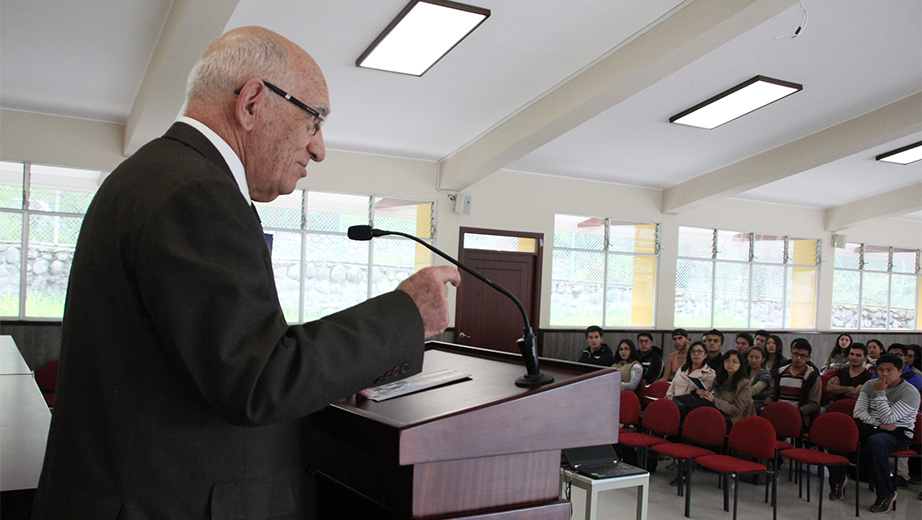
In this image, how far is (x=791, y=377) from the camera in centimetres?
610

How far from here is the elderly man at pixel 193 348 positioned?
0.77 m

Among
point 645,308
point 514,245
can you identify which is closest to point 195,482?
point 514,245

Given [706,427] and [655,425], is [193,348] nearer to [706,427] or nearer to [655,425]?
[706,427]

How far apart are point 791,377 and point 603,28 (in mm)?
3584

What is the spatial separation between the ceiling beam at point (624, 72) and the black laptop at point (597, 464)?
9.81ft

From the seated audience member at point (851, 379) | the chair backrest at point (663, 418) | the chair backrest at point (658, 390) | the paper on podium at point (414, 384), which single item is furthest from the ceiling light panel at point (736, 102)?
the paper on podium at point (414, 384)

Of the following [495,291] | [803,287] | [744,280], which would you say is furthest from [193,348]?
[803,287]

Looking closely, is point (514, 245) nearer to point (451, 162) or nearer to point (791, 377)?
point (451, 162)

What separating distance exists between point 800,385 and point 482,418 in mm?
5866

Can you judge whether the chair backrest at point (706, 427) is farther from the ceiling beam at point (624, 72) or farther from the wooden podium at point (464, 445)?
the wooden podium at point (464, 445)

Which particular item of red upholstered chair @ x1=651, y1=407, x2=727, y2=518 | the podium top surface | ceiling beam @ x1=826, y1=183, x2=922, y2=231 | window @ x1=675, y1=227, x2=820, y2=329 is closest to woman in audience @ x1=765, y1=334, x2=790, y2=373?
red upholstered chair @ x1=651, y1=407, x2=727, y2=518

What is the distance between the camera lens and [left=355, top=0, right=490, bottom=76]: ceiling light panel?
4.83 meters

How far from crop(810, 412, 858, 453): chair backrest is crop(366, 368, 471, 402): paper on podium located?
4678 millimetres

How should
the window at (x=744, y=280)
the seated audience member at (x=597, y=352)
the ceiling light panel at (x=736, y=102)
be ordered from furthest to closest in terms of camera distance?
the window at (x=744, y=280) → the seated audience member at (x=597, y=352) → the ceiling light panel at (x=736, y=102)
